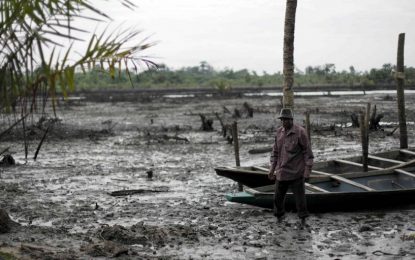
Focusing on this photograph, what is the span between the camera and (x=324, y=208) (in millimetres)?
9047

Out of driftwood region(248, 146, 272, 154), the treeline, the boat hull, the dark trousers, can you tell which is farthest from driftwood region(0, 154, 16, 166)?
the treeline

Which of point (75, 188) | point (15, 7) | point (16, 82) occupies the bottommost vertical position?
point (75, 188)

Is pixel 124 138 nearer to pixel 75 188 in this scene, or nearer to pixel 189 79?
pixel 75 188

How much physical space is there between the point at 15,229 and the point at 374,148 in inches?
433

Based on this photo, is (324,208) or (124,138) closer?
(324,208)

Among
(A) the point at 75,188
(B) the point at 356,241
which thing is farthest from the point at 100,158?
(B) the point at 356,241

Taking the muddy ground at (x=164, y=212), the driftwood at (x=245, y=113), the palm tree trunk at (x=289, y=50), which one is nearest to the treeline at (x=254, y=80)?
the driftwood at (x=245, y=113)

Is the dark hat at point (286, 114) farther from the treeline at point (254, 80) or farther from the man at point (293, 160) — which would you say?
the treeline at point (254, 80)

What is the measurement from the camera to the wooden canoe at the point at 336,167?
9859 millimetres

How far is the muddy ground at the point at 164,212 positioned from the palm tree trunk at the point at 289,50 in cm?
215

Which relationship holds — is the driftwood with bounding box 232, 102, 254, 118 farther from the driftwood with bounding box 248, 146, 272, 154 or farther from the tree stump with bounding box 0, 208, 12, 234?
the tree stump with bounding box 0, 208, 12, 234

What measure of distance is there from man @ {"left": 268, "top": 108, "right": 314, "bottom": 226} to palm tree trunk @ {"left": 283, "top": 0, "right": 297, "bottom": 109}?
2.89m

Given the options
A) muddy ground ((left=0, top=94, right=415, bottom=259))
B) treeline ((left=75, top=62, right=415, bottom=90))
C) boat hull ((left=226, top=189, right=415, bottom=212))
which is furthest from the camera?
treeline ((left=75, top=62, right=415, bottom=90))

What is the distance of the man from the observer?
832cm
